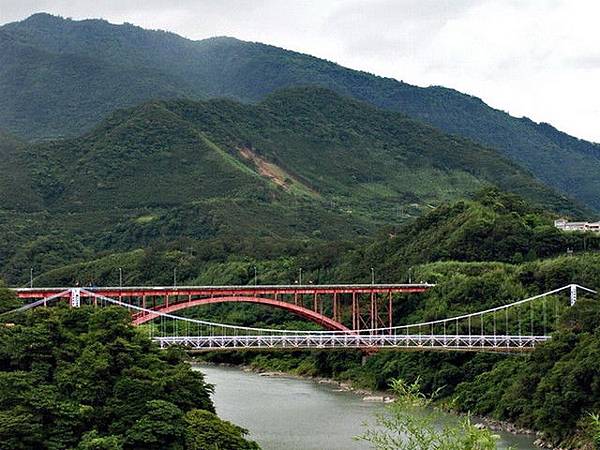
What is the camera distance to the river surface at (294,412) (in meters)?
44.3

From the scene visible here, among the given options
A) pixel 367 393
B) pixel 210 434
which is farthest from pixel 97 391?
pixel 367 393

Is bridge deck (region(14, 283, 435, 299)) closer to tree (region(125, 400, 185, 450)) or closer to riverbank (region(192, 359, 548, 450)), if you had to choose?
riverbank (region(192, 359, 548, 450))

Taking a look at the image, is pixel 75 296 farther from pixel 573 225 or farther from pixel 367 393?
pixel 573 225

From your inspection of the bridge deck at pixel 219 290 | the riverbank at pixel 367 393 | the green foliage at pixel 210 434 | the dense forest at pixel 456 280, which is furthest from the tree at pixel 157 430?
the bridge deck at pixel 219 290

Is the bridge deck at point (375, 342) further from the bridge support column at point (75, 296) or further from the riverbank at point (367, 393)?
the bridge support column at point (75, 296)

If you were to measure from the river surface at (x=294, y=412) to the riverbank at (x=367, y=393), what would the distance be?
1.22 ft

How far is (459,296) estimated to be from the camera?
68.3m

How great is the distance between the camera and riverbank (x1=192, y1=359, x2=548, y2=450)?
4694 centimetres

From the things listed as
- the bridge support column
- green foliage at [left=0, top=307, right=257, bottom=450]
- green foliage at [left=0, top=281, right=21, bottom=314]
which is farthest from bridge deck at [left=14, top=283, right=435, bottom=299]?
green foliage at [left=0, top=307, right=257, bottom=450]

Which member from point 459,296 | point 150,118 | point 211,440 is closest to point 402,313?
point 459,296

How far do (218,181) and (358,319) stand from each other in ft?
296

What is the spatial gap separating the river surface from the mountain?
58.1m

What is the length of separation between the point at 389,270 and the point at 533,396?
37017 mm

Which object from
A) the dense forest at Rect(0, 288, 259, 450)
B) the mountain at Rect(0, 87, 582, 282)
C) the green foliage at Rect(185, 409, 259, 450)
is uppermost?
the mountain at Rect(0, 87, 582, 282)
